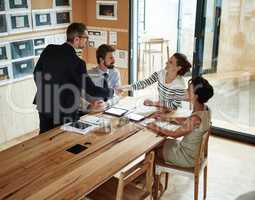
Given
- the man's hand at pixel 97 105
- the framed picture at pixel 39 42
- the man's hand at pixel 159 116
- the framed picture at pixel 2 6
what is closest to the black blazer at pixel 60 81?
the man's hand at pixel 97 105

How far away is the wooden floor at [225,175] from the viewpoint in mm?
3070

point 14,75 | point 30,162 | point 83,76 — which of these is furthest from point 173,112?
point 14,75

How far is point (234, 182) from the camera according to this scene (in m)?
3.25

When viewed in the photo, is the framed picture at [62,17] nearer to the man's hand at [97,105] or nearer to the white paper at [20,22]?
the white paper at [20,22]

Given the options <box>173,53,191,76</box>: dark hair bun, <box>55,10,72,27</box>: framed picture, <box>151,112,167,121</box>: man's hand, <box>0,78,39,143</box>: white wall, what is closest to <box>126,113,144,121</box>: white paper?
<box>151,112,167,121</box>: man's hand

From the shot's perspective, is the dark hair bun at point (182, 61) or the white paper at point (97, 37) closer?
the dark hair bun at point (182, 61)

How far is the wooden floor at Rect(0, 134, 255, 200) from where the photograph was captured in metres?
3.07

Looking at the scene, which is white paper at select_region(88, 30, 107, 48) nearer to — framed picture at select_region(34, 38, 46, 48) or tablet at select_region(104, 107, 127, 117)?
framed picture at select_region(34, 38, 46, 48)

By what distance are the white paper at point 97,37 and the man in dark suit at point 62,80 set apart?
1843 mm

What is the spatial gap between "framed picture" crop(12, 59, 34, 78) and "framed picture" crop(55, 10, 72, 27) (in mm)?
646

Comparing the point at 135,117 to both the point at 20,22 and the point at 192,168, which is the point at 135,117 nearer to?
the point at 192,168

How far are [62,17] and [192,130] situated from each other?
8.59ft

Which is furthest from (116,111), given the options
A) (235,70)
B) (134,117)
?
(235,70)

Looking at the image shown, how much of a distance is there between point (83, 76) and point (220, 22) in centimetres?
207
